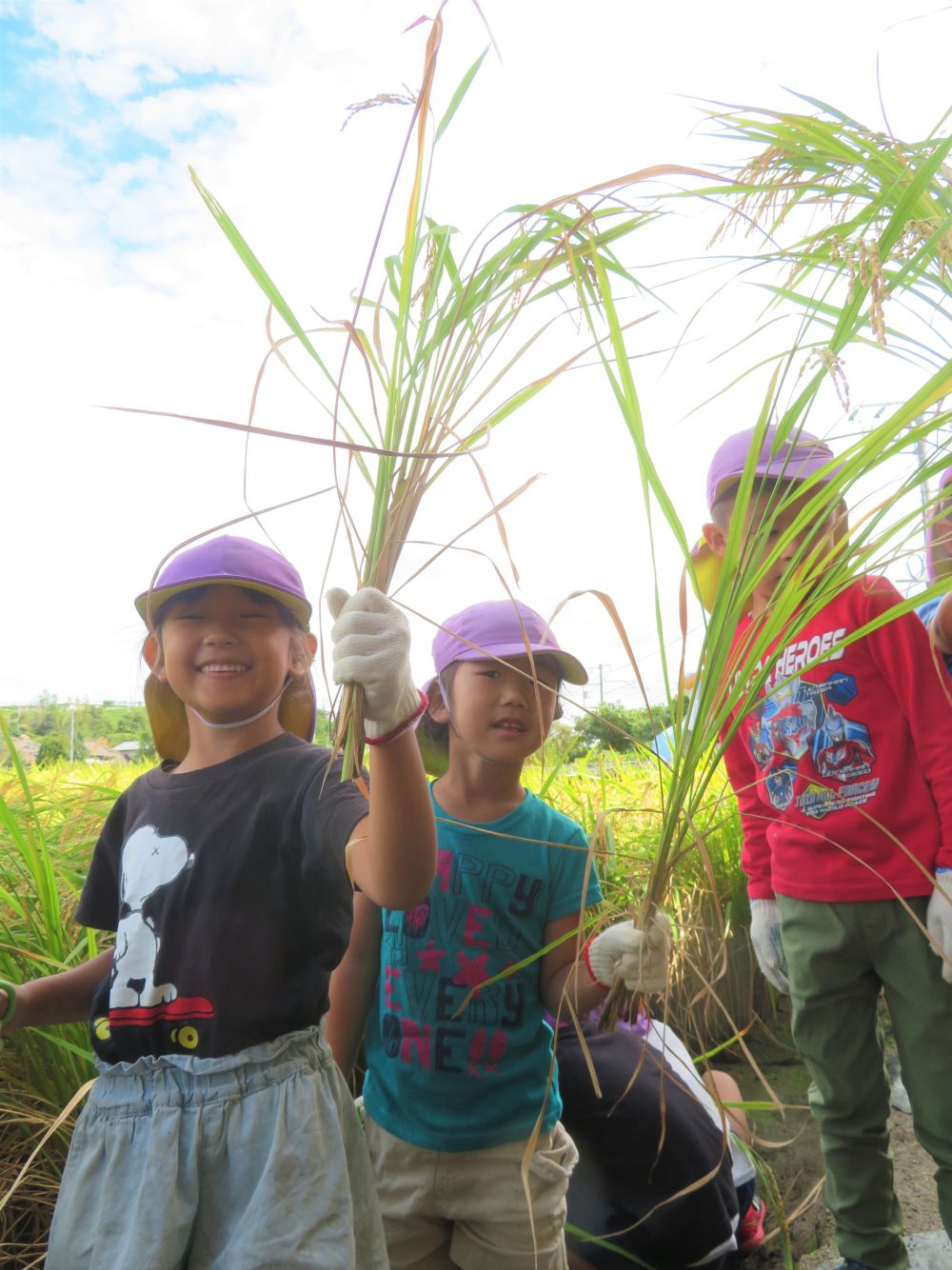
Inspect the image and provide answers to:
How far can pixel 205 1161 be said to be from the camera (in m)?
1.09

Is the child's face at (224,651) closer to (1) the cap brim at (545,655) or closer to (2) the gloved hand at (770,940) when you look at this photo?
(1) the cap brim at (545,655)

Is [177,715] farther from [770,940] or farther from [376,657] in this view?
[770,940]

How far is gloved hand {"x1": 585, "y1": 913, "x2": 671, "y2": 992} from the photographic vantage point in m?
1.12

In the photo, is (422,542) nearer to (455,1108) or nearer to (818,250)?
(818,250)

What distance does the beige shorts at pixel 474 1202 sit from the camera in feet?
4.64

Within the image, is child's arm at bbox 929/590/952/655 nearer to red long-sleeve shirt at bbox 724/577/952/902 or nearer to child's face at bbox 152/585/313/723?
red long-sleeve shirt at bbox 724/577/952/902

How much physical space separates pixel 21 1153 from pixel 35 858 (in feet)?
1.83

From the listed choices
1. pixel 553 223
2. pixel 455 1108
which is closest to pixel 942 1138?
pixel 455 1108

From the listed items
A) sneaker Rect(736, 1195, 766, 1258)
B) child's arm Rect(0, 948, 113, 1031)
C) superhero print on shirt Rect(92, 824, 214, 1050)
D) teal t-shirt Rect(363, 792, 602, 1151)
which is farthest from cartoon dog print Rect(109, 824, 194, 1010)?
sneaker Rect(736, 1195, 766, 1258)

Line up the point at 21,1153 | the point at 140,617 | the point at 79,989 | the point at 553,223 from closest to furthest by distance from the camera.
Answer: the point at 553,223 < the point at 79,989 < the point at 140,617 < the point at 21,1153

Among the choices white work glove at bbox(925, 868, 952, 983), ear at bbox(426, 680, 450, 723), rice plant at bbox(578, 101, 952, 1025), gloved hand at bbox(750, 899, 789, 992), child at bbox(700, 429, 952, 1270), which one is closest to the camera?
rice plant at bbox(578, 101, 952, 1025)

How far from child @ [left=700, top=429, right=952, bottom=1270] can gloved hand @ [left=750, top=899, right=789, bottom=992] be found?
0.52 ft

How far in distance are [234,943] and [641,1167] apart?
4.08 ft

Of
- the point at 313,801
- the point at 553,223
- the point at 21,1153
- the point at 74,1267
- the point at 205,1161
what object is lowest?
the point at 21,1153
